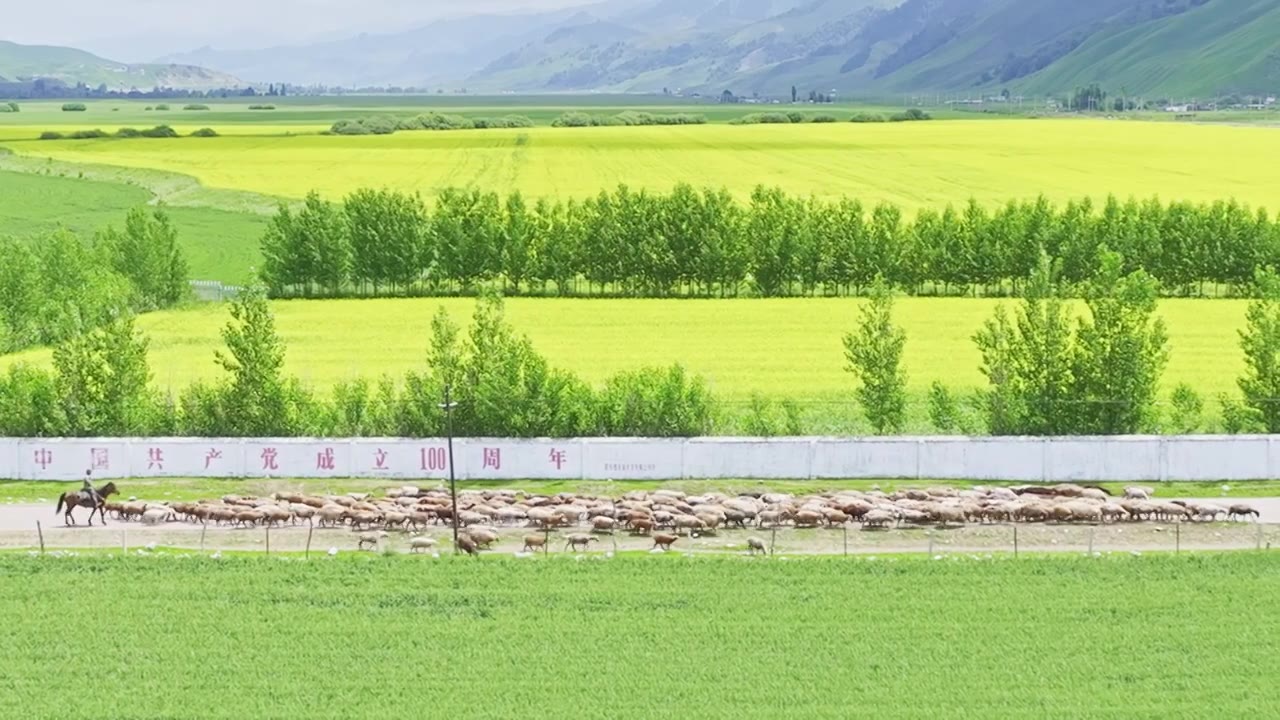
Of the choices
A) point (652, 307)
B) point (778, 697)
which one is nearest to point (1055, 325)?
point (778, 697)

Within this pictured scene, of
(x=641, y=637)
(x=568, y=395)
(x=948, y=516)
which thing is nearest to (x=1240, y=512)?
(x=948, y=516)

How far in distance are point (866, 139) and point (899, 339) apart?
5620 inches

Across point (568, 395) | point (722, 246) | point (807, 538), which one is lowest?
point (807, 538)

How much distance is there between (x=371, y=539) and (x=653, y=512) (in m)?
7.39

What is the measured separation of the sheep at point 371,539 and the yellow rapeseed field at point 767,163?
Result: 83683 millimetres

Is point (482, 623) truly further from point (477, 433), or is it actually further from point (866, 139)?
point (866, 139)

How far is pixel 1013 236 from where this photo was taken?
287 ft

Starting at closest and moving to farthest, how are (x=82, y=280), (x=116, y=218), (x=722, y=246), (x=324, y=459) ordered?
(x=324, y=459)
(x=82, y=280)
(x=722, y=246)
(x=116, y=218)

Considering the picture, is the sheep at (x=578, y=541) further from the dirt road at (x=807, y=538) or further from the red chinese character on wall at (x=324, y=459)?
the red chinese character on wall at (x=324, y=459)

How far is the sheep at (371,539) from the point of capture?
4138 cm

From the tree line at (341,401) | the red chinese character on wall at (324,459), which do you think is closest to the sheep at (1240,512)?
the tree line at (341,401)

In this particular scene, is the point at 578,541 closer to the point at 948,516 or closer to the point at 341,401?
the point at 948,516

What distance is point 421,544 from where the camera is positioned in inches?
1598

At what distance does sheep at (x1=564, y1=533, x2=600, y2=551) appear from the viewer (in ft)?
133
